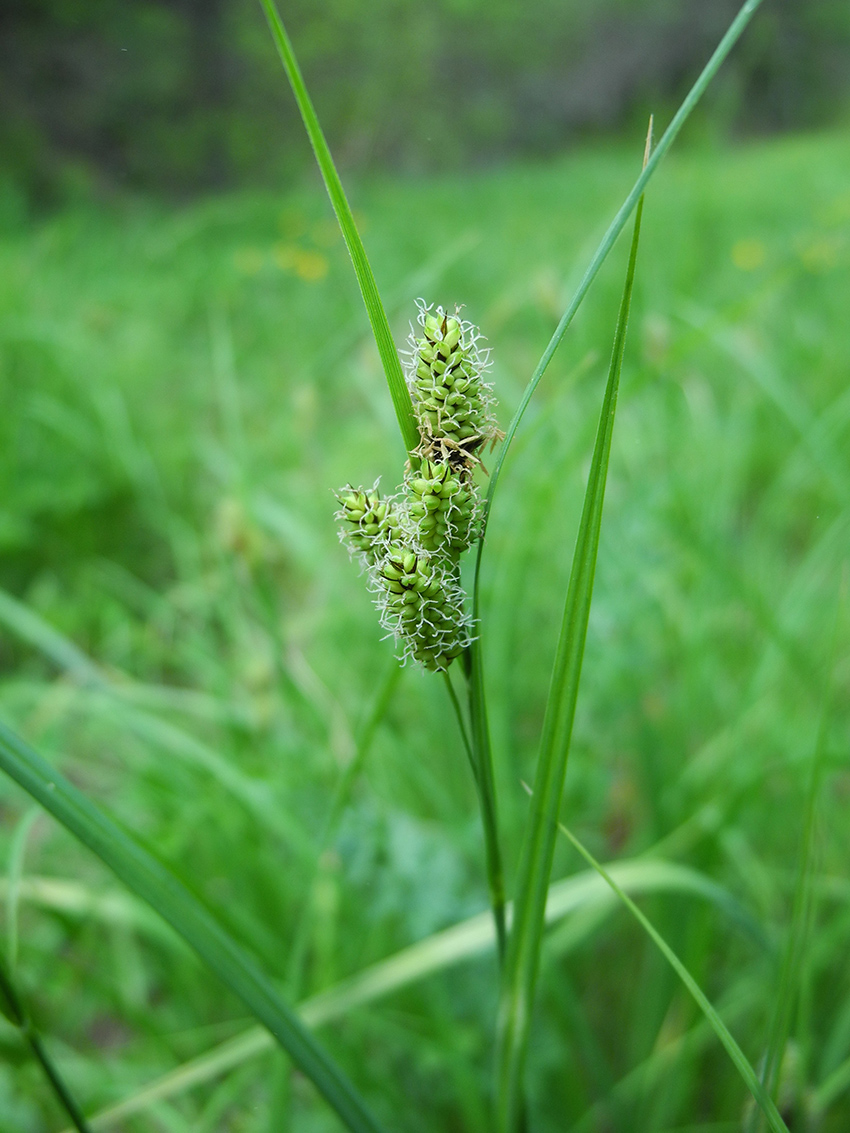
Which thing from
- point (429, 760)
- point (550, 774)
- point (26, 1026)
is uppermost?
point (429, 760)

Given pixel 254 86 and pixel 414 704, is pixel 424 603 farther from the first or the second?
pixel 254 86

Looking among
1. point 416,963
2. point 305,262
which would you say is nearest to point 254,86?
point 305,262

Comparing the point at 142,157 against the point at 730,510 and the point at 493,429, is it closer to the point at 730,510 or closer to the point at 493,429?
the point at 730,510

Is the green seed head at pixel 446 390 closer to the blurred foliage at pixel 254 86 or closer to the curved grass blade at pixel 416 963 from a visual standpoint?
the curved grass blade at pixel 416 963

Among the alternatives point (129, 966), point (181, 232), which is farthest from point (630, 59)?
point (129, 966)

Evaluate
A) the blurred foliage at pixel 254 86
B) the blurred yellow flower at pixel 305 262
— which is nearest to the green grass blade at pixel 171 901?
the blurred yellow flower at pixel 305 262

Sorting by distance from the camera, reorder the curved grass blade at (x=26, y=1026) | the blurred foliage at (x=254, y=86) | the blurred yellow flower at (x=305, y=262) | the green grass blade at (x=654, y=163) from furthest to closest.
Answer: the blurred foliage at (x=254, y=86) < the blurred yellow flower at (x=305, y=262) < the curved grass blade at (x=26, y=1026) < the green grass blade at (x=654, y=163)

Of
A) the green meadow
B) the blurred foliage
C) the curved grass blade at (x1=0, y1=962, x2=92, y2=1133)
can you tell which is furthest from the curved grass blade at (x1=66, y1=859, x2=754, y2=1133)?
the blurred foliage
